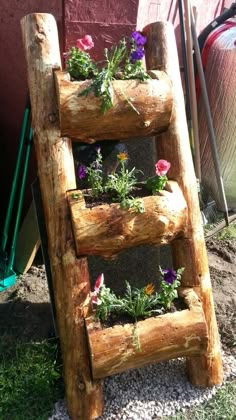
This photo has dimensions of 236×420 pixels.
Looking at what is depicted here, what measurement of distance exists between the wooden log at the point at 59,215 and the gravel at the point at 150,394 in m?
0.14

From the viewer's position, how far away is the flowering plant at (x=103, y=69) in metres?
2.12

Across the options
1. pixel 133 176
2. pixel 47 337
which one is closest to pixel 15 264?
pixel 47 337

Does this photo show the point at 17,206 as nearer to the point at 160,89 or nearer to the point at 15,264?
the point at 15,264

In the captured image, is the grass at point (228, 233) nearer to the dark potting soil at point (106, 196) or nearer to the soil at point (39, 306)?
the soil at point (39, 306)

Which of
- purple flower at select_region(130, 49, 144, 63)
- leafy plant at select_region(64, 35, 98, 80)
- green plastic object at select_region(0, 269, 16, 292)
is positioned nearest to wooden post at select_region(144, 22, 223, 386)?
purple flower at select_region(130, 49, 144, 63)

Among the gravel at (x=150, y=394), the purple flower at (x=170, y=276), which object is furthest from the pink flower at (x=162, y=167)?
the gravel at (x=150, y=394)

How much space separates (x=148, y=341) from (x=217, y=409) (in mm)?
543

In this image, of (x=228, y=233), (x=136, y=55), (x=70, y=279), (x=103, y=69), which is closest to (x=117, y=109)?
(x=103, y=69)

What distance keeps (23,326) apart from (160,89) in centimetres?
156

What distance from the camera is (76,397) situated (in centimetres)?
222

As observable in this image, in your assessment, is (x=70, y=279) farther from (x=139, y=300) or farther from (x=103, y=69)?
(x=103, y=69)

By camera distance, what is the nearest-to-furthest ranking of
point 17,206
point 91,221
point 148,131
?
point 91,221 < point 148,131 < point 17,206

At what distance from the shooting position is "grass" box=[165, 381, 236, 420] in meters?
2.30

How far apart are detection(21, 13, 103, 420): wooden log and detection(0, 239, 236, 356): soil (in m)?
0.57
